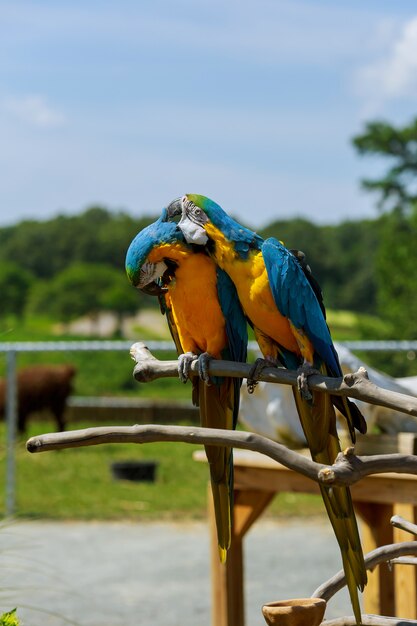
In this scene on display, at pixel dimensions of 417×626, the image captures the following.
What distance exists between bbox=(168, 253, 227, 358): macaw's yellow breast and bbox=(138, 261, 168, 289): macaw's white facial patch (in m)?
0.05

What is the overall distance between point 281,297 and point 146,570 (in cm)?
359

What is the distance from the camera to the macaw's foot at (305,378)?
178 centimetres

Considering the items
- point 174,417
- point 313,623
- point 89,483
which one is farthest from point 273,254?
point 174,417

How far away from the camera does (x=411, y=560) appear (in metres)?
1.90

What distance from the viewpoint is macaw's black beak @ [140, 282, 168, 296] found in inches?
77.6

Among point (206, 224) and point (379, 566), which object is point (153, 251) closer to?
point (206, 224)

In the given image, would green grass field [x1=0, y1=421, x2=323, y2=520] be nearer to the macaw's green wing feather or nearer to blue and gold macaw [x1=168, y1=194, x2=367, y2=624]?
the macaw's green wing feather

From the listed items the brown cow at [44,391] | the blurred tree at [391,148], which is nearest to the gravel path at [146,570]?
the brown cow at [44,391]

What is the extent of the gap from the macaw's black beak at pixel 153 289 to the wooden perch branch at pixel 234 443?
606mm

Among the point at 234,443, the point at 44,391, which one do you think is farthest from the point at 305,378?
the point at 44,391

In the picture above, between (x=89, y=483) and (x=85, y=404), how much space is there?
481 cm

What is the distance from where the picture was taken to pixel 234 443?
137 centimetres

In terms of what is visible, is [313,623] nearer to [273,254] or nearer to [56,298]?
[273,254]

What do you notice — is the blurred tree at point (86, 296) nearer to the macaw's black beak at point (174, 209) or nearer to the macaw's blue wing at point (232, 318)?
the macaw's blue wing at point (232, 318)
